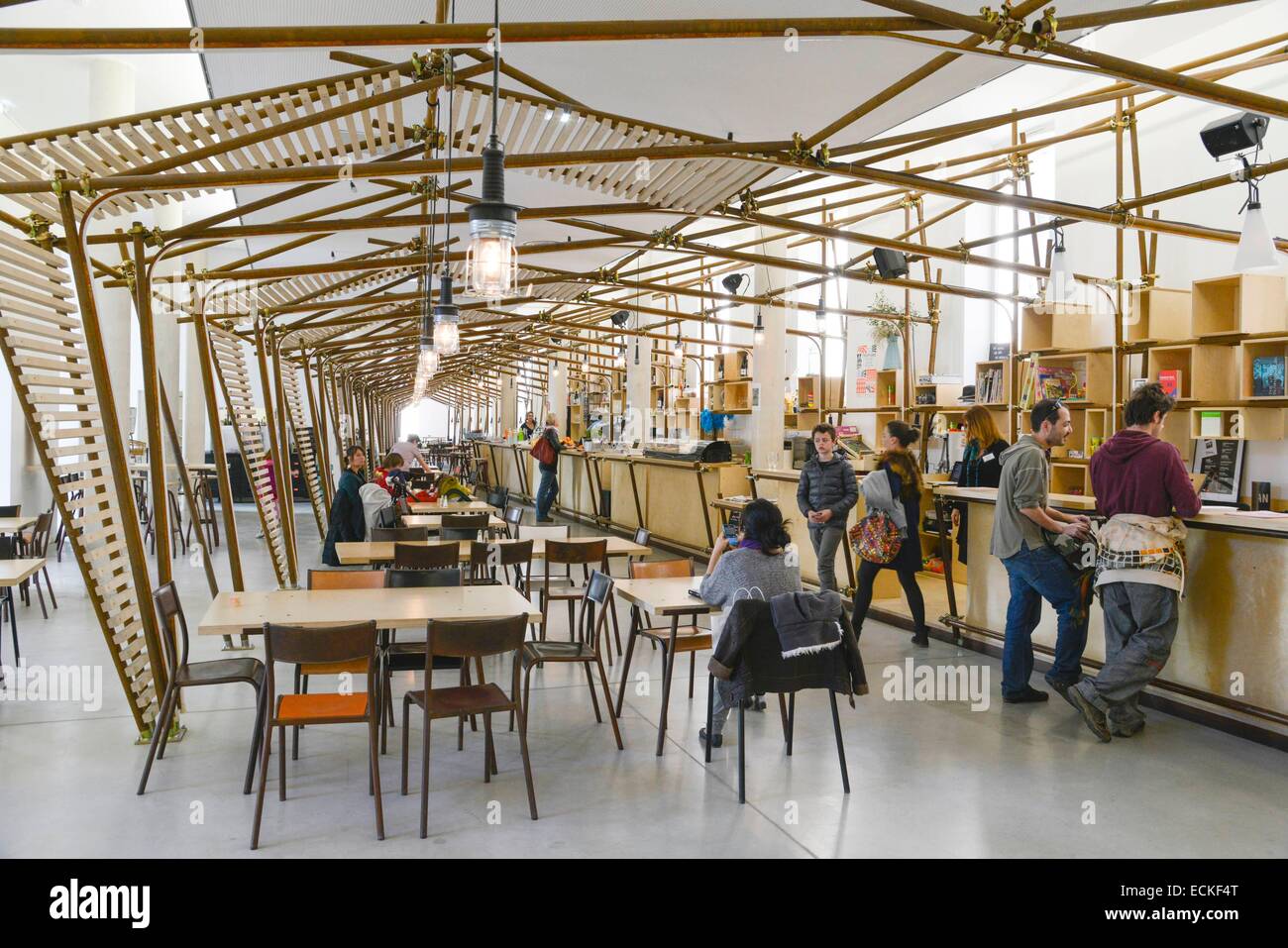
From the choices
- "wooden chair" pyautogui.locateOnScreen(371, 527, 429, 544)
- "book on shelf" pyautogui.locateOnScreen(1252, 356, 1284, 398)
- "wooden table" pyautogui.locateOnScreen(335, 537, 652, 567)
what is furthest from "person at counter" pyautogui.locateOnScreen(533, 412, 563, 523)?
"book on shelf" pyautogui.locateOnScreen(1252, 356, 1284, 398)

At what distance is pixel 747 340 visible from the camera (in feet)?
59.5

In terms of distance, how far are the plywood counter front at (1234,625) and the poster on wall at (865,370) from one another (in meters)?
9.24

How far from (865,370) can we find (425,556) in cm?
981

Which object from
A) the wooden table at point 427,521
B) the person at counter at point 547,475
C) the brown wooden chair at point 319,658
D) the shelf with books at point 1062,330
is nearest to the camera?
the brown wooden chair at point 319,658

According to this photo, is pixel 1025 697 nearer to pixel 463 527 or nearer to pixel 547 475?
pixel 463 527

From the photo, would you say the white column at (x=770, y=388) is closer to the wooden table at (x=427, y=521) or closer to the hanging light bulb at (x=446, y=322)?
the wooden table at (x=427, y=521)

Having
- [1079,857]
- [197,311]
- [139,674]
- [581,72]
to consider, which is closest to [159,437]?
[139,674]

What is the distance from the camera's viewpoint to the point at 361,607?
4781mm

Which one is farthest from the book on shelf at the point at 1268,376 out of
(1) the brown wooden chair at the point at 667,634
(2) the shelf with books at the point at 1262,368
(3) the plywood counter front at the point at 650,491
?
(3) the plywood counter front at the point at 650,491

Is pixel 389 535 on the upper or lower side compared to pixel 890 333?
lower

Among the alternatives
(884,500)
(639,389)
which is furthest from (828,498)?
(639,389)

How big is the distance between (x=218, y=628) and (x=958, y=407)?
9.35 metres

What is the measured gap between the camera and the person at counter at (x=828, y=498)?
782 centimetres
